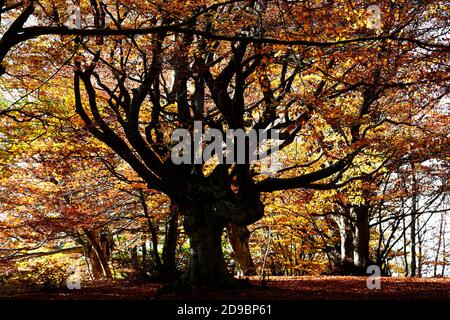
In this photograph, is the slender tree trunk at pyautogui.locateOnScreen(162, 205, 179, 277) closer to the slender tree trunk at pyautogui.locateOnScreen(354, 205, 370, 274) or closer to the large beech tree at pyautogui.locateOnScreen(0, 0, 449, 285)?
the large beech tree at pyautogui.locateOnScreen(0, 0, 449, 285)

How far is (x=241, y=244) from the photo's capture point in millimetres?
14977

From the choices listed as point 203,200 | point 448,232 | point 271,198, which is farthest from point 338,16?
point 448,232

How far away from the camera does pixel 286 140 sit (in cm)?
909

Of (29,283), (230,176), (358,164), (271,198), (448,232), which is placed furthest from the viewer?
(448,232)

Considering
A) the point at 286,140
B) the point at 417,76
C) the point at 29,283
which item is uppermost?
the point at 417,76

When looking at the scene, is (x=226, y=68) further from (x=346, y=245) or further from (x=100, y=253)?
(x=100, y=253)

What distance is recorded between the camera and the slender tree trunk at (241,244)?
586 inches

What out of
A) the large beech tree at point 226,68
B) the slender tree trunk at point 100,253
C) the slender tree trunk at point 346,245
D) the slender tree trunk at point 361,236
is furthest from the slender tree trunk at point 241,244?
the large beech tree at point 226,68

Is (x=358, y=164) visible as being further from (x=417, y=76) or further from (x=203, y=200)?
(x=203, y=200)

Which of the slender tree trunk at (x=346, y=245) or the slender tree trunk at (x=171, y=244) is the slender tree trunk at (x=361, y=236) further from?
the slender tree trunk at (x=171, y=244)

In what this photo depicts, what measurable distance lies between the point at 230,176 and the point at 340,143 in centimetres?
394

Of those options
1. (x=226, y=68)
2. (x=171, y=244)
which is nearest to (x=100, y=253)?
(x=171, y=244)

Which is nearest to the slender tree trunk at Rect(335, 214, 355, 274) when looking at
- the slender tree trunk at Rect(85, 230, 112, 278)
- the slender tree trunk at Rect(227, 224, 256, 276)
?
the slender tree trunk at Rect(227, 224, 256, 276)

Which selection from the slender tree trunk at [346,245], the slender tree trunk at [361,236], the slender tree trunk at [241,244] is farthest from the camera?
the slender tree trunk at [241,244]
